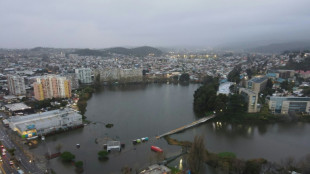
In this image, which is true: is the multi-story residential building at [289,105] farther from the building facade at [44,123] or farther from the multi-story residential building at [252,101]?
the building facade at [44,123]

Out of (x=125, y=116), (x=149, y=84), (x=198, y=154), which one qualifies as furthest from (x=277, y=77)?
(x=198, y=154)

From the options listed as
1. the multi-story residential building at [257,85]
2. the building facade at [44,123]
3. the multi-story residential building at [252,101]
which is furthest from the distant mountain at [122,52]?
the building facade at [44,123]

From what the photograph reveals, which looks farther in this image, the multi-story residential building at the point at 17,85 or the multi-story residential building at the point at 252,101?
the multi-story residential building at the point at 17,85

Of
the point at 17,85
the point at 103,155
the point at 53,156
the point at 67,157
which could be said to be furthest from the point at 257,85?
the point at 17,85

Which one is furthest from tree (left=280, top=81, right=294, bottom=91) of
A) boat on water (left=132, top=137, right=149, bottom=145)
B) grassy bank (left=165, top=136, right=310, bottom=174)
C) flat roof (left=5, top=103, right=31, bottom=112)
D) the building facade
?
flat roof (left=5, top=103, right=31, bottom=112)

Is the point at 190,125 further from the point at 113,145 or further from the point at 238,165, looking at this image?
the point at 238,165
